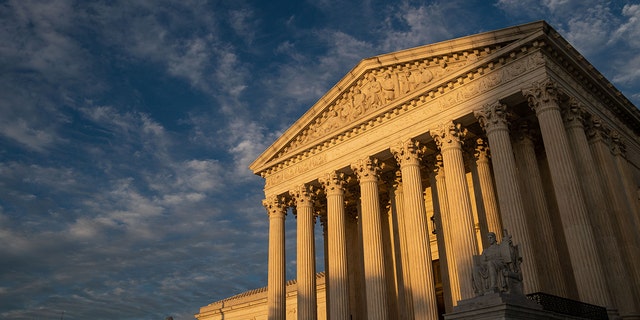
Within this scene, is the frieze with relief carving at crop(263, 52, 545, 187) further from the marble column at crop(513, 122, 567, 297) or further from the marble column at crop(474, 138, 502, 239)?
the marble column at crop(474, 138, 502, 239)

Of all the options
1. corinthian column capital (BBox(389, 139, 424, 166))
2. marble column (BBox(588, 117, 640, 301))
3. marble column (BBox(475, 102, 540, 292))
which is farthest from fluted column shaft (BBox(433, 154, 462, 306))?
marble column (BBox(588, 117, 640, 301))

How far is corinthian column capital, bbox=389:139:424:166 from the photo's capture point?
25469 millimetres

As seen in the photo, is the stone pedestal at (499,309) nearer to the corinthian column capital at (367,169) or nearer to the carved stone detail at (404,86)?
the carved stone detail at (404,86)

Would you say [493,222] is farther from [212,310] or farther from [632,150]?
[212,310]

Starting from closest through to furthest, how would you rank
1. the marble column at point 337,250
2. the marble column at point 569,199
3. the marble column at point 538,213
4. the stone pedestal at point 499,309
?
the stone pedestal at point 499,309
the marble column at point 569,199
the marble column at point 538,213
the marble column at point 337,250

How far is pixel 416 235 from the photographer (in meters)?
24.2

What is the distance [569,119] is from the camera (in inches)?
874

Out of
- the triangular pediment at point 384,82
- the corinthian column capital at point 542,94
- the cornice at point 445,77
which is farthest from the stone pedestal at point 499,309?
the triangular pediment at point 384,82

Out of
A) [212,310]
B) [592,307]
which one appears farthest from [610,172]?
[212,310]

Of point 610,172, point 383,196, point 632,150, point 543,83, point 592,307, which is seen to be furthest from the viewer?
point 383,196

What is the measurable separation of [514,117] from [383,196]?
935 centimetres

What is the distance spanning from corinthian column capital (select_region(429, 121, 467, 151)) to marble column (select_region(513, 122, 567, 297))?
9.26ft

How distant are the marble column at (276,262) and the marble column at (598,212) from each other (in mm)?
16065

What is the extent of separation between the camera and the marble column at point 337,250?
2650cm
